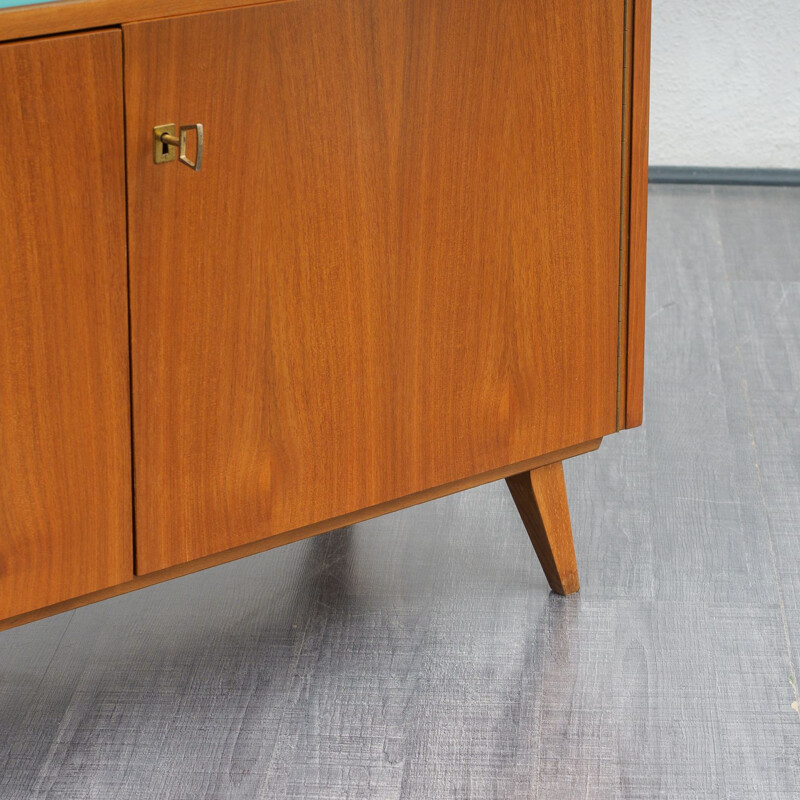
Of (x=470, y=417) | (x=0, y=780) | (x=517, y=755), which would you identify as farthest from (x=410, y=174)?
(x=0, y=780)

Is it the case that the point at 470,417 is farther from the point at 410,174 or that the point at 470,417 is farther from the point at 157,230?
the point at 157,230

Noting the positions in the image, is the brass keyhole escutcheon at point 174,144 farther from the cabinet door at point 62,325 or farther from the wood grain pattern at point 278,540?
the wood grain pattern at point 278,540

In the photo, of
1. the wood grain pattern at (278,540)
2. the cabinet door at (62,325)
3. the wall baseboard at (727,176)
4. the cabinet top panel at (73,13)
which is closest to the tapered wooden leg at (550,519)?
the wood grain pattern at (278,540)

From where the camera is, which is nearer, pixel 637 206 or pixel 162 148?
pixel 162 148

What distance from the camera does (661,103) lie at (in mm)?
2564

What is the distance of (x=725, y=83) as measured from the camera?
100 inches

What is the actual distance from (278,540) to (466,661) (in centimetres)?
27

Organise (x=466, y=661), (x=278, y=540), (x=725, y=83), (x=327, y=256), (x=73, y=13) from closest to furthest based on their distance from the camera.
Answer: (x=73, y=13), (x=327, y=256), (x=278, y=540), (x=466, y=661), (x=725, y=83)

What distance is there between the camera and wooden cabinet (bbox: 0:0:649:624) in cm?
80

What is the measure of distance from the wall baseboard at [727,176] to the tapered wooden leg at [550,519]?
4.79ft

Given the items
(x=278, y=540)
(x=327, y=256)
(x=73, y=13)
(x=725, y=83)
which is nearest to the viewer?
(x=73, y=13)

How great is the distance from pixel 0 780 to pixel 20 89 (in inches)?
23.8

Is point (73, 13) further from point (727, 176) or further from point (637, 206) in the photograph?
point (727, 176)

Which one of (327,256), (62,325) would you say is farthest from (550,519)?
(62,325)
